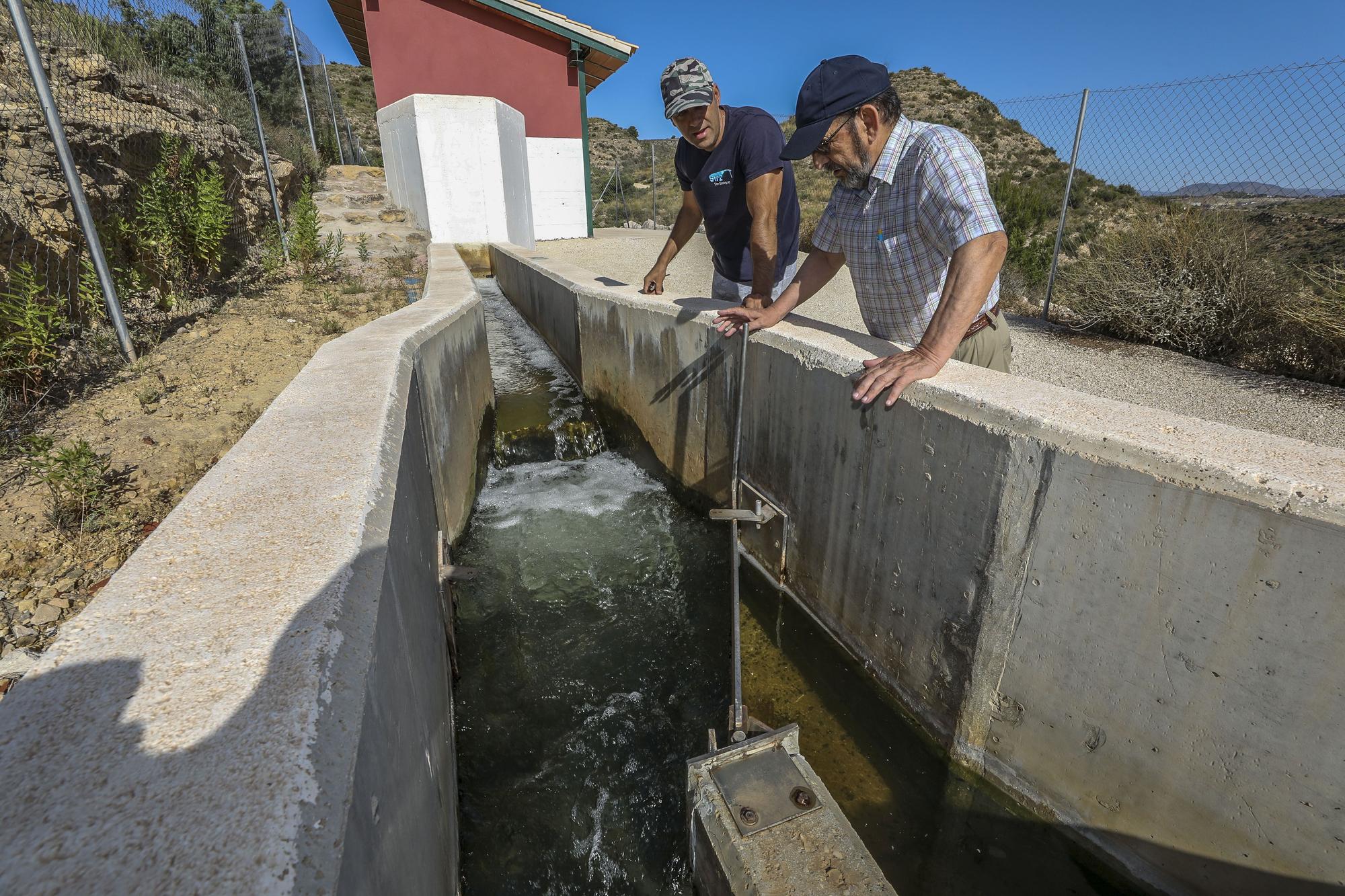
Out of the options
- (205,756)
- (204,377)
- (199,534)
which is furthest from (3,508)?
(205,756)

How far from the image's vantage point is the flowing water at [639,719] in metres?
2.31

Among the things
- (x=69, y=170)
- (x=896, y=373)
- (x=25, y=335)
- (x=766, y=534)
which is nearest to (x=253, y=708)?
(x=896, y=373)

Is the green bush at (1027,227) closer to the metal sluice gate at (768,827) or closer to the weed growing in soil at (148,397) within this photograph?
the metal sluice gate at (768,827)

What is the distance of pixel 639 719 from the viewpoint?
9.68 ft

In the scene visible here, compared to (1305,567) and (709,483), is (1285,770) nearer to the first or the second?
(1305,567)

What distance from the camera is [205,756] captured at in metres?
0.91

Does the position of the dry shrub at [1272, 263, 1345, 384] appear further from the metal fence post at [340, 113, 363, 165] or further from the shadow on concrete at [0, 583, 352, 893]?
the metal fence post at [340, 113, 363, 165]

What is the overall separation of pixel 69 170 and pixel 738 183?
13.7 ft

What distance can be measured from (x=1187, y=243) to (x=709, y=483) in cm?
538

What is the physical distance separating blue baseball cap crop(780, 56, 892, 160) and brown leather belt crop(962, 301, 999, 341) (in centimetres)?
103

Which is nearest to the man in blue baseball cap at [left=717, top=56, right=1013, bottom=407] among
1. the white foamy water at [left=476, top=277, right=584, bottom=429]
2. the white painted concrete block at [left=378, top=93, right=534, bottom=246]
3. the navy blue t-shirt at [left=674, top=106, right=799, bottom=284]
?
the navy blue t-shirt at [left=674, top=106, right=799, bottom=284]

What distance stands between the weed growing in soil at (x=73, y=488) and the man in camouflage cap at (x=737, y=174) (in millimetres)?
3239

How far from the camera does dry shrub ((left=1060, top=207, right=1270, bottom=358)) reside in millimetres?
5543

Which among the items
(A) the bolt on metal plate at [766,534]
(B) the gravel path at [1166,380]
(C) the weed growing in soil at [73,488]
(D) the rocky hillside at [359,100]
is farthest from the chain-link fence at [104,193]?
(D) the rocky hillside at [359,100]
